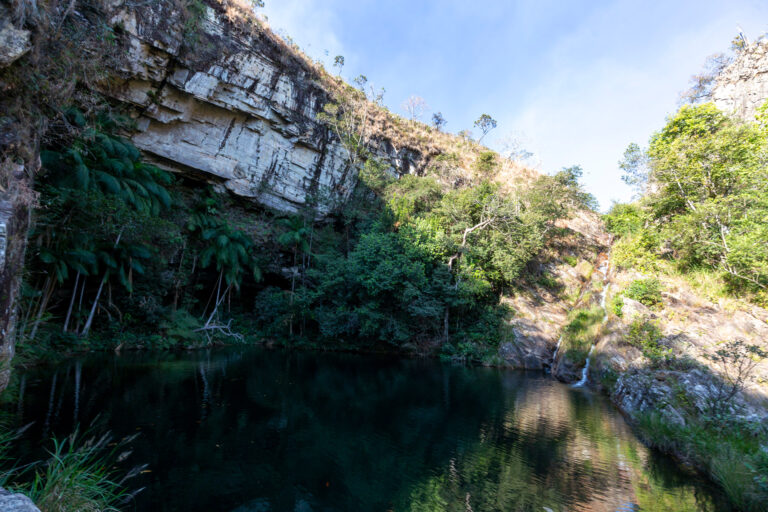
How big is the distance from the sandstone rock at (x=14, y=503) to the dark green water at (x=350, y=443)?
3024mm

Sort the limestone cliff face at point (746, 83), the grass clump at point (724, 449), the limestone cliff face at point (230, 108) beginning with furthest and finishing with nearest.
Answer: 1. the limestone cliff face at point (746, 83)
2. the limestone cliff face at point (230, 108)
3. the grass clump at point (724, 449)

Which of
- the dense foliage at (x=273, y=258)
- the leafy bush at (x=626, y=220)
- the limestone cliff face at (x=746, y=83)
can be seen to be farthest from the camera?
the limestone cliff face at (x=746, y=83)

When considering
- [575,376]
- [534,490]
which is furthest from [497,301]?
[534,490]

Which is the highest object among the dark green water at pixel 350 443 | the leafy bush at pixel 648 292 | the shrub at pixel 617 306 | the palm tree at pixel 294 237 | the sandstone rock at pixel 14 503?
the palm tree at pixel 294 237

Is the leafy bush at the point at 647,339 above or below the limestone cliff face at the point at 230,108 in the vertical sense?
below

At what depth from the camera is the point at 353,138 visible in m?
25.9

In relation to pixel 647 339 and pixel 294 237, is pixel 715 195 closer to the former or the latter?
pixel 647 339

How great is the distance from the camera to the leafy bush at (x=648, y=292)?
45.4 ft

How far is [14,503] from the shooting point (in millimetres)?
1855

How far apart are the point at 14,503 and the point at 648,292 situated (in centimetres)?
1744

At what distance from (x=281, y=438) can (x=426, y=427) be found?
3283 millimetres

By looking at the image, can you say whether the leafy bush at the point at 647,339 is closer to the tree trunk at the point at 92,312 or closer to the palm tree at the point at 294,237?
the palm tree at the point at 294,237

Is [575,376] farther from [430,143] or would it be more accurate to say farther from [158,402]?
[430,143]

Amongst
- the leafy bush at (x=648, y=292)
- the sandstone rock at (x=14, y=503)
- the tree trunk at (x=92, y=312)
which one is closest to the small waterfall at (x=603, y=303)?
the leafy bush at (x=648, y=292)
